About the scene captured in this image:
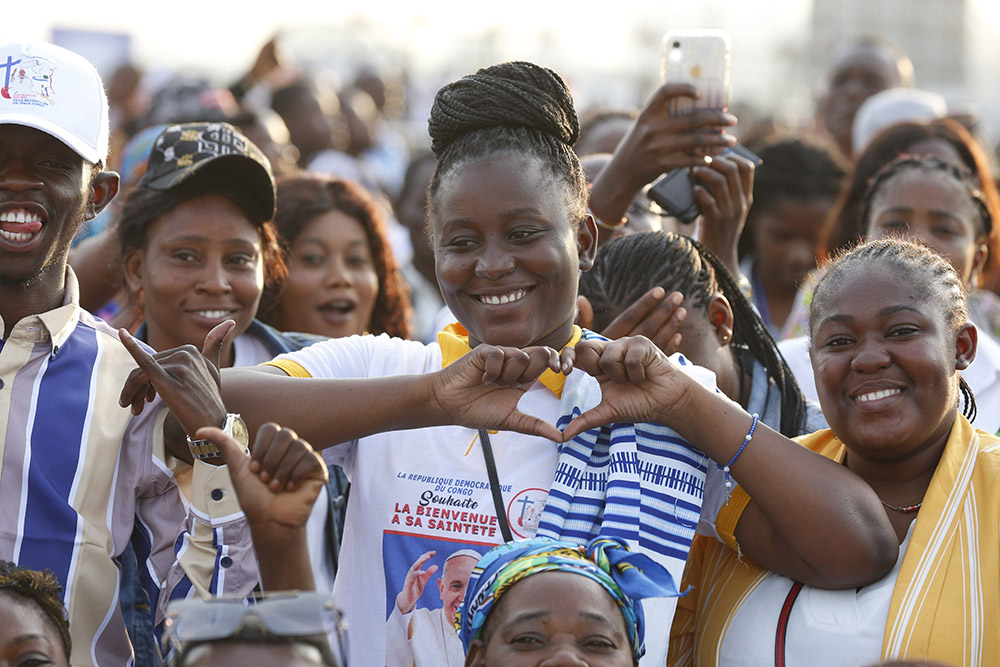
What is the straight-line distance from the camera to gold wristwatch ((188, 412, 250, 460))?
2.88 m

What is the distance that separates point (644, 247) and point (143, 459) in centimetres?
166

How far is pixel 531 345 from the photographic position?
3184mm

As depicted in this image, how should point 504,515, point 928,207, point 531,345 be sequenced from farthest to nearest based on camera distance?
point 928,207 → point 531,345 → point 504,515

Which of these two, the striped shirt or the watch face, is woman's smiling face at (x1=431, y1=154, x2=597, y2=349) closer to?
the watch face

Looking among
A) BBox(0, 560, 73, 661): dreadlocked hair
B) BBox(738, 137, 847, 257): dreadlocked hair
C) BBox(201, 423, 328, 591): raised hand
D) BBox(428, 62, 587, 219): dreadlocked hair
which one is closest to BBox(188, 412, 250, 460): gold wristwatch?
BBox(201, 423, 328, 591): raised hand

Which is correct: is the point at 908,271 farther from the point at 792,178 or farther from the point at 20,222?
the point at 792,178

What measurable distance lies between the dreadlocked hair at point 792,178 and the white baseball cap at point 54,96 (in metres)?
3.62

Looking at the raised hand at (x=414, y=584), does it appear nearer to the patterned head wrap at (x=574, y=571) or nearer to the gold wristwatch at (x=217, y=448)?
the patterned head wrap at (x=574, y=571)

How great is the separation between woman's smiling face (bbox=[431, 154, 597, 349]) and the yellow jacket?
25.6 inches

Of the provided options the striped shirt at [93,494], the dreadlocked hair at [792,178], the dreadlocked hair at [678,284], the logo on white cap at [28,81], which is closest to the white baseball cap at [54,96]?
the logo on white cap at [28,81]

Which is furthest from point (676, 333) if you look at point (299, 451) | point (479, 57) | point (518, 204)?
point (479, 57)

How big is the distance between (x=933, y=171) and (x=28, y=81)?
3272 millimetres

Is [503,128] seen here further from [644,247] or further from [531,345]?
[644,247]

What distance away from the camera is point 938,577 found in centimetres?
291
